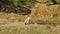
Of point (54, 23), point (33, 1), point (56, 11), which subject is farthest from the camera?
point (33, 1)

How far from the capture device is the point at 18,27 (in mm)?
14195

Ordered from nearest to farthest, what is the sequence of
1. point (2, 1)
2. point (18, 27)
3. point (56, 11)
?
point (18, 27), point (56, 11), point (2, 1)

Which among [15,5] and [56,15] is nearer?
[56,15]

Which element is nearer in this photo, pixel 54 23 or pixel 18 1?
pixel 54 23

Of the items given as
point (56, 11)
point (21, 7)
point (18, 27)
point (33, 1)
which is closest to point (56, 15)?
point (56, 11)

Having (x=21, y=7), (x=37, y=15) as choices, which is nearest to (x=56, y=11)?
(x=37, y=15)

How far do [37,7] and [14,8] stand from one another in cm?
647

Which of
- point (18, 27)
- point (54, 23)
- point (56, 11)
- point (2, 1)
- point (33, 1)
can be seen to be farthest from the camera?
point (2, 1)

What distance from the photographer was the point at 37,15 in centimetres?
1962

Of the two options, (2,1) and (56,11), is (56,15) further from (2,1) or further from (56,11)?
(2,1)

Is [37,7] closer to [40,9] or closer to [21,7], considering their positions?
[40,9]

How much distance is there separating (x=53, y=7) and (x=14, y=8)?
7.15 m

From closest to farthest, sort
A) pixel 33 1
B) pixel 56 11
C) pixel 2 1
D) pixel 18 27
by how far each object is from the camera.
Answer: pixel 18 27 < pixel 56 11 < pixel 33 1 < pixel 2 1

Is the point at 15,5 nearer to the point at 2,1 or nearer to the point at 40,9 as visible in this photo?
the point at 2,1
